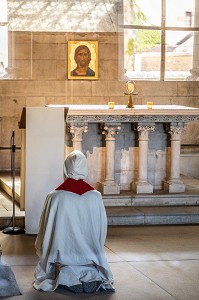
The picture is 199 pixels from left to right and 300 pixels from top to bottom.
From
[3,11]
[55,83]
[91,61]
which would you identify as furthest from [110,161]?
[3,11]

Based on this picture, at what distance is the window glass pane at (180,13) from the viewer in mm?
13953

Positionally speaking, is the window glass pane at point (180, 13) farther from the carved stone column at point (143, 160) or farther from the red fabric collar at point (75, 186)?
the red fabric collar at point (75, 186)

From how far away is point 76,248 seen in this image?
7.00 meters

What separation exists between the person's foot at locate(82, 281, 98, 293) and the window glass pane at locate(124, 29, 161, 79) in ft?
24.0

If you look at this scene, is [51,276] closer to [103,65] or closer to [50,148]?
[50,148]

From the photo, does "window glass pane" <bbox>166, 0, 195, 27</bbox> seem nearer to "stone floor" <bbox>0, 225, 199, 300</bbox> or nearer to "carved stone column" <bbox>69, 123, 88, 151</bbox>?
"carved stone column" <bbox>69, 123, 88, 151</bbox>

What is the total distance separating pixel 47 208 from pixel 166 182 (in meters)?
4.04

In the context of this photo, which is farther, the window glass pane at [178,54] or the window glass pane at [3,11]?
the window glass pane at [178,54]

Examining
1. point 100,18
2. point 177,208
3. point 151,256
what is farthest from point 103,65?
point 151,256

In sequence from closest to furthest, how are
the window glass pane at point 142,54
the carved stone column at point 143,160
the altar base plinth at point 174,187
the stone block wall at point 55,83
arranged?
the carved stone column at point 143,160 < the altar base plinth at point 174,187 < the stone block wall at point 55,83 < the window glass pane at point 142,54

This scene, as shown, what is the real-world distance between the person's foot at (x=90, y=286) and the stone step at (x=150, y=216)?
9.70 ft

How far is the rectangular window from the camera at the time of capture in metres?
13.9

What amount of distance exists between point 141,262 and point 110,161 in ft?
8.85

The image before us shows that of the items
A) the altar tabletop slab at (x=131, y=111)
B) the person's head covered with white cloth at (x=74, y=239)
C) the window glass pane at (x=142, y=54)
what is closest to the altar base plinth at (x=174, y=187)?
the altar tabletop slab at (x=131, y=111)
